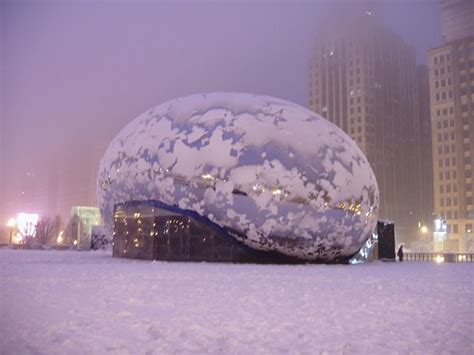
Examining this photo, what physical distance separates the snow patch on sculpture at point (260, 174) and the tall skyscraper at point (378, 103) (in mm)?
114005

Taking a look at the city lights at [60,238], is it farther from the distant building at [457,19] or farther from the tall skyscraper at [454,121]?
the distant building at [457,19]

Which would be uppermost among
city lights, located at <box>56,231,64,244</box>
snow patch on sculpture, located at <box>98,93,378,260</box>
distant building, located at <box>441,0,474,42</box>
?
distant building, located at <box>441,0,474,42</box>

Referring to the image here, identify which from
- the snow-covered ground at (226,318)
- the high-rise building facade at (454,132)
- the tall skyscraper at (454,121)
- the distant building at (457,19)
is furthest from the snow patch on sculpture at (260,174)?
the distant building at (457,19)

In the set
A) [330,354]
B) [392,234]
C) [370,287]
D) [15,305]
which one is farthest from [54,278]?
[392,234]

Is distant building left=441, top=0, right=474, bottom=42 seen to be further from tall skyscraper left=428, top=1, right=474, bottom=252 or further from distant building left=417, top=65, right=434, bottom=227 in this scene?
distant building left=417, top=65, right=434, bottom=227

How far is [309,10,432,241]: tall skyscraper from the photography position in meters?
139

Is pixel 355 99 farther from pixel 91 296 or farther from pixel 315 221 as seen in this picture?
pixel 91 296

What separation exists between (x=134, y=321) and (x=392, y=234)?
26.9 metres

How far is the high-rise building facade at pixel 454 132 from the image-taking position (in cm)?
→ 10972

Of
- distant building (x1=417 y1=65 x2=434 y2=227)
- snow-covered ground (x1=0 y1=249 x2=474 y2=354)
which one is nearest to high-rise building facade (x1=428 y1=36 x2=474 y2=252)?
distant building (x1=417 y1=65 x2=434 y2=227)

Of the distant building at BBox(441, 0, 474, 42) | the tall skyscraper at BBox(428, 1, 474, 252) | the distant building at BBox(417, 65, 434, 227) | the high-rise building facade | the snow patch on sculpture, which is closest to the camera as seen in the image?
the snow patch on sculpture

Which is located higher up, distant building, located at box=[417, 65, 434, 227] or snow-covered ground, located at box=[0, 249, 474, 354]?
distant building, located at box=[417, 65, 434, 227]

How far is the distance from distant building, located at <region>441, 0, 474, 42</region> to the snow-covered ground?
118 meters

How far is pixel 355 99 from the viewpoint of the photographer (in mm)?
139500
